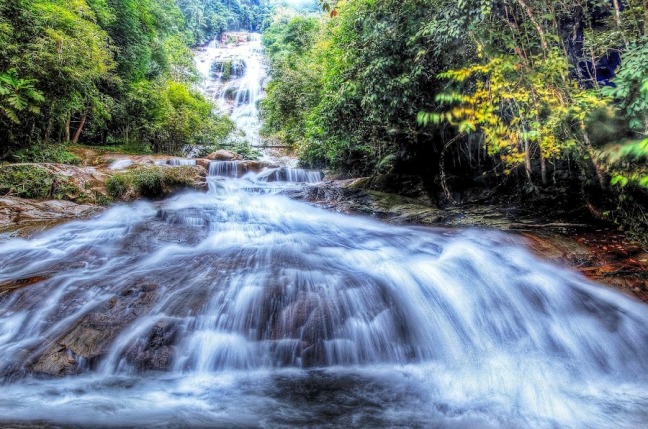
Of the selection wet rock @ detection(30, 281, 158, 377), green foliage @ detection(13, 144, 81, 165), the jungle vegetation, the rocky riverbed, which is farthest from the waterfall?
wet rock @ detection(30, 281, 158, 377)

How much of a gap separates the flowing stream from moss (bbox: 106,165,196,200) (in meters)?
3.28

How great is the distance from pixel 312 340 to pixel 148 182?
7.36 meters

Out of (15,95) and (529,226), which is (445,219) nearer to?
(529,226)

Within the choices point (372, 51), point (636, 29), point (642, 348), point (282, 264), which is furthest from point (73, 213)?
point (636, 29)

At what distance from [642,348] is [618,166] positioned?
8.37ft

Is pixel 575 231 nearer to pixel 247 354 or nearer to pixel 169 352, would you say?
pixel 247 354

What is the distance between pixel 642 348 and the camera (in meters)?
3.28

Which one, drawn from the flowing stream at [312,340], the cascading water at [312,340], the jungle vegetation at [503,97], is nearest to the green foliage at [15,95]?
the cascading water at [312,340]

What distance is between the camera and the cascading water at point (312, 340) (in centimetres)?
247

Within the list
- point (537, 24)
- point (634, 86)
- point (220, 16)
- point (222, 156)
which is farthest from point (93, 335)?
point (220, 16)

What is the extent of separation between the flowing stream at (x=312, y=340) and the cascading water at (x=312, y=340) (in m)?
0.01

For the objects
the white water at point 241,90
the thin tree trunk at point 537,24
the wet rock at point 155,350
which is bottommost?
the wet rock at point 155,350

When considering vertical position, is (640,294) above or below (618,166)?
below

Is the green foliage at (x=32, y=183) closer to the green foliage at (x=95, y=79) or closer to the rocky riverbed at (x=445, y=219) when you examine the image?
the rocky riverbed at (x=445, y=219)
